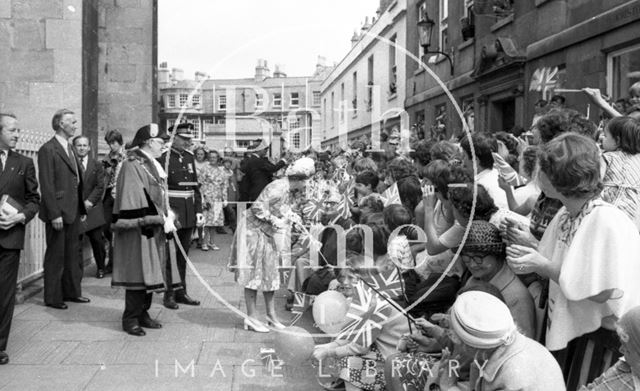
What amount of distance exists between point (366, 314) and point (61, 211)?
4.63 metres

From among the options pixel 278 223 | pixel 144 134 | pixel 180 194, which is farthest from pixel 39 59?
pixel 278 223

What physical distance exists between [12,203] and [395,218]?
126 inches

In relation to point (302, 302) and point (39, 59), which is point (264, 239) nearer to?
point (302, 302)

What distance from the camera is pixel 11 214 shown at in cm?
537

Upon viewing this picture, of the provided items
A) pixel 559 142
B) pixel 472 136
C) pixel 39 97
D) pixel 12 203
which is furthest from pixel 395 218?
pixel 39 97

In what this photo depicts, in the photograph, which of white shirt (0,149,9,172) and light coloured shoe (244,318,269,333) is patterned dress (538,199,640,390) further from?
white shirt (0,149,9,172)

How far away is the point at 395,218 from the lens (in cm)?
490

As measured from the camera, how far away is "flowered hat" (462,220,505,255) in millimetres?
3490

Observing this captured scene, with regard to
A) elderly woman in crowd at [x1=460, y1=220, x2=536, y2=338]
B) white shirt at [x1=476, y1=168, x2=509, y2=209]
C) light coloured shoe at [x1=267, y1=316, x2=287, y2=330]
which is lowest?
light coloured shoe at [x1=267, y1=316, x2=287, y2=330]

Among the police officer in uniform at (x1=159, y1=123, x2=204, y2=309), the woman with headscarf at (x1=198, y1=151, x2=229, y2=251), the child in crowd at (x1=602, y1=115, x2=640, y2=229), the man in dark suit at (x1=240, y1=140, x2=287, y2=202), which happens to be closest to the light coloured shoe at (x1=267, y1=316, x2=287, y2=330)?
the police officer in uniform at (x1=159, y1=123, x2=204, y2=309)

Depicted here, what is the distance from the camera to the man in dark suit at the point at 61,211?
716cm

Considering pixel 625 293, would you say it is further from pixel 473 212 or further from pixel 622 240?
pixel 473 212

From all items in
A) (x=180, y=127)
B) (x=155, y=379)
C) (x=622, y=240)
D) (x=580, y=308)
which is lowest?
(x=155, y=379)

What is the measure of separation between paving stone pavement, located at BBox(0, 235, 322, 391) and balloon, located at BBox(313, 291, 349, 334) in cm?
63
